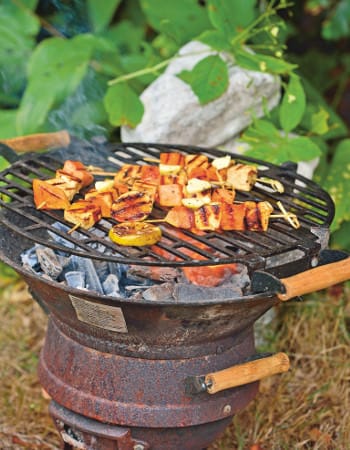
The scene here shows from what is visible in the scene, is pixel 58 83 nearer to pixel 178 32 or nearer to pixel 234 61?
pixel 178 32

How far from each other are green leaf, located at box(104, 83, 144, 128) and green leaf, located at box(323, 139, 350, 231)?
40.0 inches

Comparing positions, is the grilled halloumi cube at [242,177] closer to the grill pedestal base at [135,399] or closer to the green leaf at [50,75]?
the grill pedestal base at [135,399]

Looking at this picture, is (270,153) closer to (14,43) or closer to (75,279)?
(75,279)

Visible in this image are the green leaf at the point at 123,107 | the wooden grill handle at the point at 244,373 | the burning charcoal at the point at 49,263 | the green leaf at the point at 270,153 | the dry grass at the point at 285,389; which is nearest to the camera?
the wooden grill handle at the point at 244,373

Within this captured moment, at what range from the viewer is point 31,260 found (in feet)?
7.72

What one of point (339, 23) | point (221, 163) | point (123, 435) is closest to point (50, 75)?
point (221, 163)

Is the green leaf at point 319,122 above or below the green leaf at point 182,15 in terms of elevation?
below

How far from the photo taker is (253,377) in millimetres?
2223

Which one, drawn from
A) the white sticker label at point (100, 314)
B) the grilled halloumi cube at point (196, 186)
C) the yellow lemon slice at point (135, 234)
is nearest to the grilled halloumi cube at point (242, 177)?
the grilled halloumi cube at point (196, 186)

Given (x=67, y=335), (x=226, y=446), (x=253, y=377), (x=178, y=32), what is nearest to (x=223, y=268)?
(x=253, y=377)

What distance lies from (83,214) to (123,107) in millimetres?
1320

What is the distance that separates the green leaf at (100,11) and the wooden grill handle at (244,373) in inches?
99.1

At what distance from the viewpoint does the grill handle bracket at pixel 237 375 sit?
7.03 feet

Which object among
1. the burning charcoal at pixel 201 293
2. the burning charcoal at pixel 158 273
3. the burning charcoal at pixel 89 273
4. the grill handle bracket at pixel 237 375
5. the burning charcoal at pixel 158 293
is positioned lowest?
the grill handle bracket at pixel 237 375
